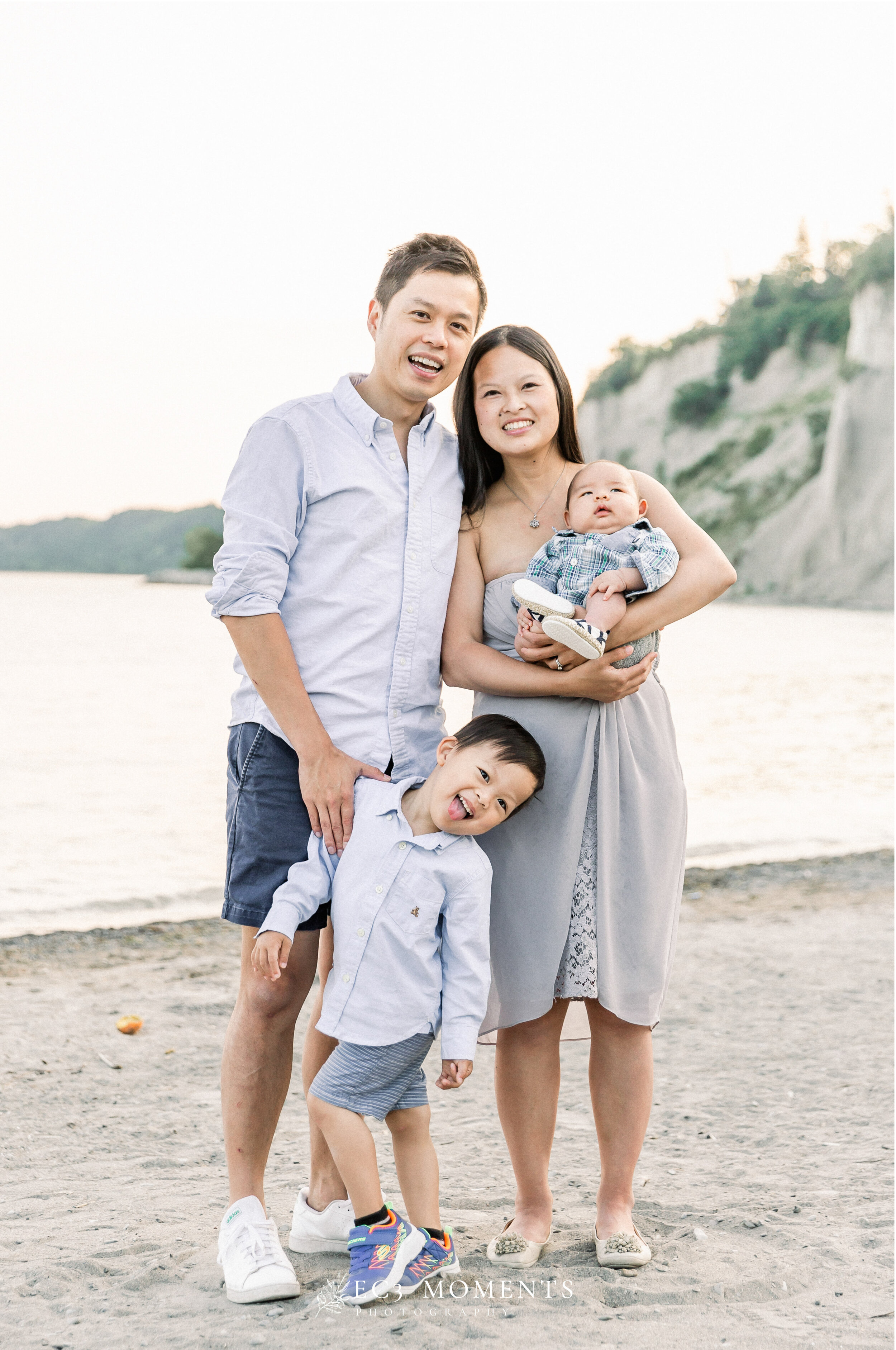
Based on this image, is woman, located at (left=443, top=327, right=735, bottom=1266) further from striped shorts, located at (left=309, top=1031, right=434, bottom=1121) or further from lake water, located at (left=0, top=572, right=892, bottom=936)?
lake water, located at (left=0, top=572, right=892, bottom=936)

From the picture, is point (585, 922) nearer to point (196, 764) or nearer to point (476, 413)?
point (476, 413)

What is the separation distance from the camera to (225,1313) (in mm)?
2514

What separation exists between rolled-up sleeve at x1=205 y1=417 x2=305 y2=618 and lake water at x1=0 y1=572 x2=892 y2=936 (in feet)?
15.7

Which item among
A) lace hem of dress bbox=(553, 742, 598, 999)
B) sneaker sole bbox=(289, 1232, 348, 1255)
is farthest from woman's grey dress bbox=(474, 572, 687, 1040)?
sneaker sole bbox=(289, 1232, 348, 1255)

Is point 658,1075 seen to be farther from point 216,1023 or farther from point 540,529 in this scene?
point 540,529

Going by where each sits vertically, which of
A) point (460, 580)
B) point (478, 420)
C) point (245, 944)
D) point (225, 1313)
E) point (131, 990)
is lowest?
point (131, 990)

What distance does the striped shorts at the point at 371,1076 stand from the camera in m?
2.50

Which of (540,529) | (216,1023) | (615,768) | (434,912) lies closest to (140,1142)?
(216,1023)

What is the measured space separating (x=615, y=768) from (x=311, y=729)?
0.72m

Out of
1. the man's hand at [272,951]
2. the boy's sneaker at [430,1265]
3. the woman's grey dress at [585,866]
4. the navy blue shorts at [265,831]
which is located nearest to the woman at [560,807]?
the woman's grey dress at [585,866]

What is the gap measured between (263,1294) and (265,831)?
38.1 inches

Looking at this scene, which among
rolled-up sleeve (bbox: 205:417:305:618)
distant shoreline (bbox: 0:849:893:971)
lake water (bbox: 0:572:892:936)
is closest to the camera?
rolled-up sleeve (bbox: 205:417:305:618)

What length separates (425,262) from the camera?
8.93 ft

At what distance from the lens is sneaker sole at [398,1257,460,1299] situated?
2545mm
